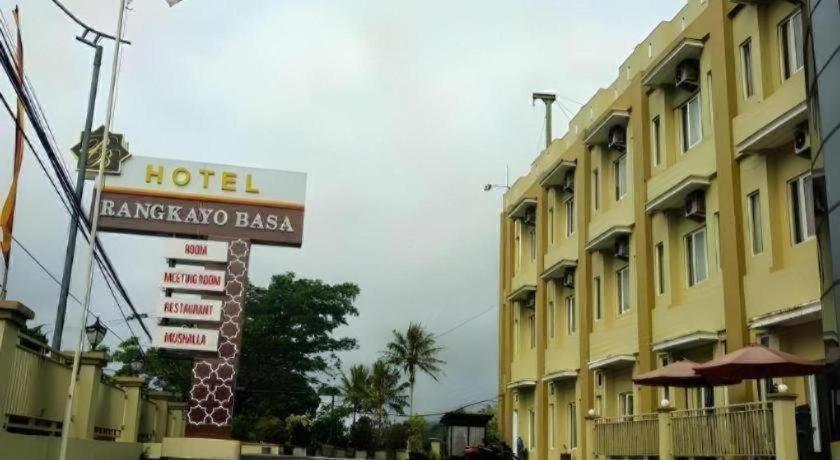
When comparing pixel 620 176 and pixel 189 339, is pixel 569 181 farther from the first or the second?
pixel 189 339

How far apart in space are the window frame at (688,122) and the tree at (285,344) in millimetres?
42897

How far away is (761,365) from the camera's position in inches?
484

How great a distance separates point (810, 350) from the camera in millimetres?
13992

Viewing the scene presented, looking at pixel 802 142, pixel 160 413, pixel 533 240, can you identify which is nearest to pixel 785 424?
pixel 802 142

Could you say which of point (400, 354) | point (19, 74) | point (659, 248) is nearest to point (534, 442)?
point (659, 248)

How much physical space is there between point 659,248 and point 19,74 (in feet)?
43.8

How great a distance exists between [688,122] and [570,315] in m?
8.30

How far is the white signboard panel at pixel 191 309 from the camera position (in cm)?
2267

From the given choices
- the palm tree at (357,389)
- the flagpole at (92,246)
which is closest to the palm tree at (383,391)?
the palm tree at (357,389)

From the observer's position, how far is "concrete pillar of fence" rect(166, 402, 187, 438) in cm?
2668

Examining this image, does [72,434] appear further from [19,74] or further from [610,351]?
[610,351]

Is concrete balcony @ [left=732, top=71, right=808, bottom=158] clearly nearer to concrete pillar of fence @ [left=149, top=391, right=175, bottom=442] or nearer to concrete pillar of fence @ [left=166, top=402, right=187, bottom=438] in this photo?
concrete pillar of fence @ [left=149, top=391, right=175, bottom=442]

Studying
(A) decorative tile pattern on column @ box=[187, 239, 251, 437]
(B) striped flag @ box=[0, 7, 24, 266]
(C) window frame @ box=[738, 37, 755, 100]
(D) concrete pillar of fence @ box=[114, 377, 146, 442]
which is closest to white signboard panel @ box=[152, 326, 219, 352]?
(A) decorative tile pattern on column @ box=[187, 239, 251, 437]

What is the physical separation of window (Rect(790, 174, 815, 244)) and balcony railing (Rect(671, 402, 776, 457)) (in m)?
3.30
